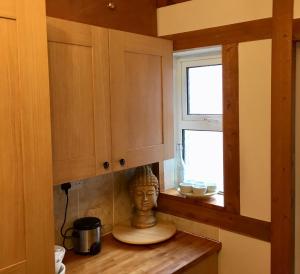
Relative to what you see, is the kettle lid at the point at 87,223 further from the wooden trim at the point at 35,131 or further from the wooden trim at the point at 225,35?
the wooden trim at the point at 225,35

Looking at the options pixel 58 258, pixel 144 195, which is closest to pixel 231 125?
pixel 144 195

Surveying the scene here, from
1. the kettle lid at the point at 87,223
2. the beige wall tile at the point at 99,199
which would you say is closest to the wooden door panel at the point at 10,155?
the kettle lid at the point at 87,223

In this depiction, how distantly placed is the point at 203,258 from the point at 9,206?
3.82 feet

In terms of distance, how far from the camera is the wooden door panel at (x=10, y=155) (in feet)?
3.42

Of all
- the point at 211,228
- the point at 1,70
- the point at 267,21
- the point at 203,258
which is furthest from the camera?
the point at 211,228

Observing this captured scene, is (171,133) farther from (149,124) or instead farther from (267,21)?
(267,21)

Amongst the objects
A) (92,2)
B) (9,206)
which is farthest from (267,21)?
(9,206)

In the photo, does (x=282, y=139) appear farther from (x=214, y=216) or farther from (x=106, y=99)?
(x=106, y=99)

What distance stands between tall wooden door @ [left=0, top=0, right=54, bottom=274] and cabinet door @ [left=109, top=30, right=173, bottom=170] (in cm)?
63

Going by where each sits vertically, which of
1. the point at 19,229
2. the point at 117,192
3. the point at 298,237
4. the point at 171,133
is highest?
the point at 171,133

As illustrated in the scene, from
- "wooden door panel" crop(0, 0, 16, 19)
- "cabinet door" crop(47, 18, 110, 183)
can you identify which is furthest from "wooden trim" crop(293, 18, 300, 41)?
"wooden door panel" crop(0, 0, 16, 19)

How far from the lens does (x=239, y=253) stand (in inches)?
75.8

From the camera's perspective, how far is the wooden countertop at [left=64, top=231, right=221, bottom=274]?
172 centimetres

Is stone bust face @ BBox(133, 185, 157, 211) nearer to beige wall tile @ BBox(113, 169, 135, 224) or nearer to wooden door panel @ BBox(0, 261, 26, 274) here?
beige wall tile @ BBox(113, 169, 135, 224)
